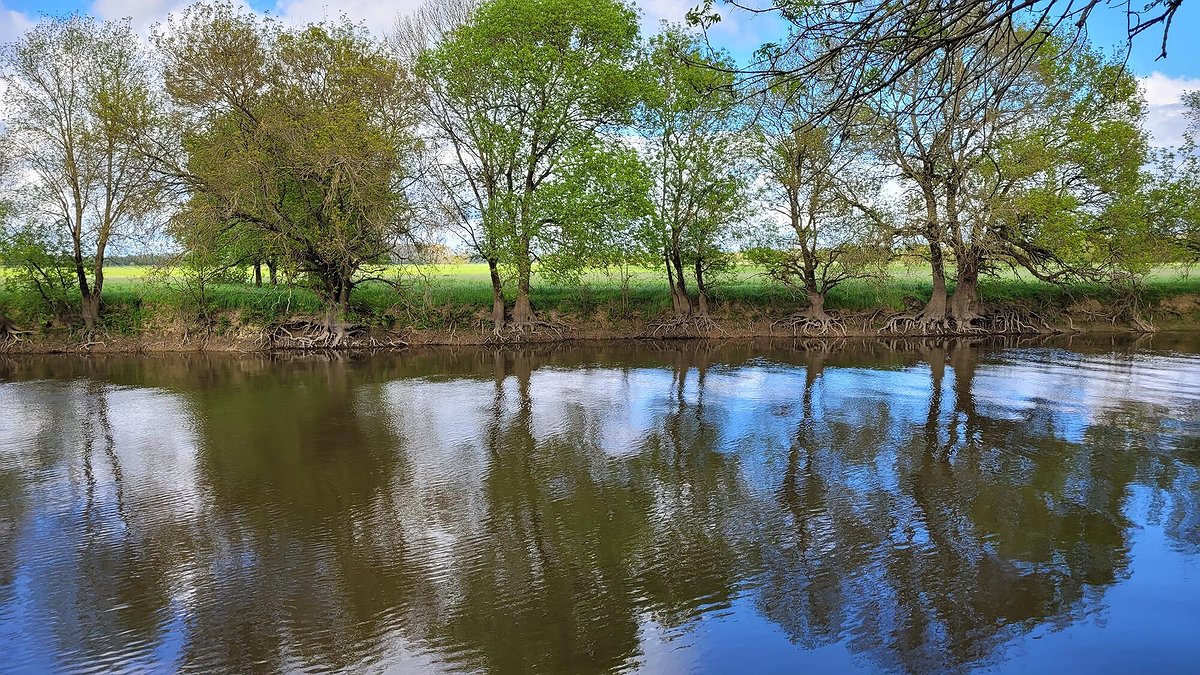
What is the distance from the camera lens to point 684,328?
29.7 meters

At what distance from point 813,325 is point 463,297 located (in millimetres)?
13129

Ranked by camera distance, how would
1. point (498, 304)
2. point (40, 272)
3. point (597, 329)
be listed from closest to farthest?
point (40, 272), point (498, 304), point (597, 329)

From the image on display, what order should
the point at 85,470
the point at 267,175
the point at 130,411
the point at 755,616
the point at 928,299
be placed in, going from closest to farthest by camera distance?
the point at 755,616, the point at 85,470, the point at 130,411, the point at 267,175, the point at 928,299

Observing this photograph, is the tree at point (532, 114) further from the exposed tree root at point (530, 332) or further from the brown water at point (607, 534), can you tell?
the brown water at point (607, 534)

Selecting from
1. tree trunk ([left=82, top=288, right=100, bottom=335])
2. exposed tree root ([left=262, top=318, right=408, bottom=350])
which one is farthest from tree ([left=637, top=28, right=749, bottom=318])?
tree trunk ([left=82, top=288, right=100, bottom=335])

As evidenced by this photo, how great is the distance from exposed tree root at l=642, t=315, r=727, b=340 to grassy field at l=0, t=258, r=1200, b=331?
0.85m

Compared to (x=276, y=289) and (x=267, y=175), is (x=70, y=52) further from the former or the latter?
(x=276, y=289)

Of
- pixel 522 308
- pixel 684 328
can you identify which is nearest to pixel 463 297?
pixel 522 308

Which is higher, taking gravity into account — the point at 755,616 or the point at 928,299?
the point at 928,299

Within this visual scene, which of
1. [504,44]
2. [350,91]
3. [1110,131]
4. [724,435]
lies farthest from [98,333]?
[1110,131]

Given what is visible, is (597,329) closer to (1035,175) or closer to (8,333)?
(1035,175)

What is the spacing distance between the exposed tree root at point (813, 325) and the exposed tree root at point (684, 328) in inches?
101

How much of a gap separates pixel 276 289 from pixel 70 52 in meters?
9.41

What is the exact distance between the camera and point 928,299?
103ft
